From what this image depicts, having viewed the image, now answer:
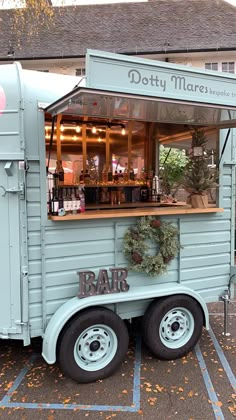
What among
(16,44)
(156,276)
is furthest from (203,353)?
(16,44)

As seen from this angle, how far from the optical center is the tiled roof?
15.1 metres

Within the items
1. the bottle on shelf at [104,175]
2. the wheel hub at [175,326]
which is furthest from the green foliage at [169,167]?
the wheel hub at [175,326]

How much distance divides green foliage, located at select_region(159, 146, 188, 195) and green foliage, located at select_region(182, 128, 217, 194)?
537 mm

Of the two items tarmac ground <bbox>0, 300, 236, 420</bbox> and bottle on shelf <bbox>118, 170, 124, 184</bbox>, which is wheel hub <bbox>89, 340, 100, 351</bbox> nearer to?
tarmac ground <bbox>0, 300, 236, 420</bbox>

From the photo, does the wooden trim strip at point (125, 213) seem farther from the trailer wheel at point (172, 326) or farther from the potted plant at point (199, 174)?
the trailer wheel at point (172, 326)

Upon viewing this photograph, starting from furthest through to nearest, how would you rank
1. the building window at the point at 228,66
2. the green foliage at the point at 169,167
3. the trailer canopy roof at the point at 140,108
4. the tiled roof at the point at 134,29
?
the building window at the point at 228,66, the tiled roof at the point at 134,29, the green foliage at the point at 169,167, the trailer canopy roof at the point at 140,108

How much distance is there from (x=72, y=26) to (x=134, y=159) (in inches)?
535

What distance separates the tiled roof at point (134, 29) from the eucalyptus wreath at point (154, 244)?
13.0m

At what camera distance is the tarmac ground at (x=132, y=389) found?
9.43 feet

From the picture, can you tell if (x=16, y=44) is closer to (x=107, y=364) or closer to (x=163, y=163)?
(x=163, y=163)

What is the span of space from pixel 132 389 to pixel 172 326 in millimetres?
795

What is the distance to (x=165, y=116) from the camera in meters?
3.79

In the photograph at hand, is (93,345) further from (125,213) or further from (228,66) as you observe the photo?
(228,66)

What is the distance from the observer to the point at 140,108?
133 inches
